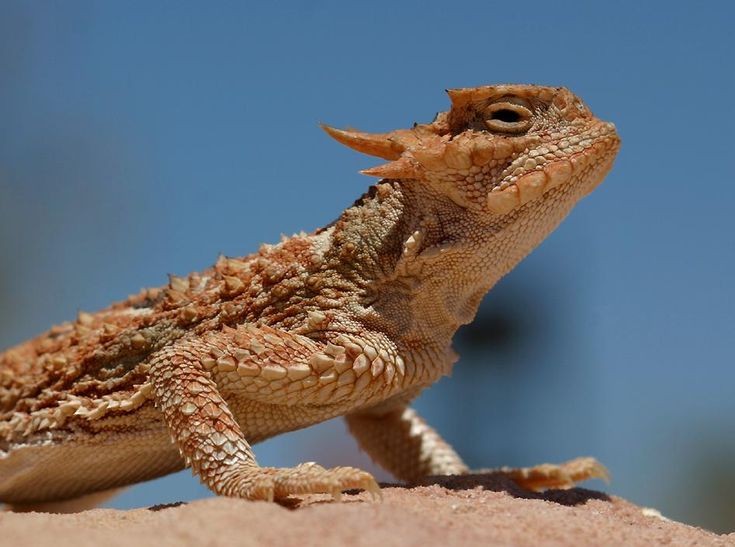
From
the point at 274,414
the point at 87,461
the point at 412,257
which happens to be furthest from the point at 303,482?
the point at 87,461

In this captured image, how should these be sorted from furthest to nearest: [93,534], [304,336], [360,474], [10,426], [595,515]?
[10,426] < [304,336] < [595,515] < [360,474] < [93,534]

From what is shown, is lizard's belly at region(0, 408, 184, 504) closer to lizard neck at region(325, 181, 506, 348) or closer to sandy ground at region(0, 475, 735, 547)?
sandy ground at region(0, 475, 735, 547)

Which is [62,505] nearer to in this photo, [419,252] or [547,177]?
[419,252]

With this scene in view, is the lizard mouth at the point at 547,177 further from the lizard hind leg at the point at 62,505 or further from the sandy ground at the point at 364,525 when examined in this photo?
the lizard hind leg at the point at 62,505

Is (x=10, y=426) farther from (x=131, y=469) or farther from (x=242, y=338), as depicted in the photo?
(x=242, y=338)

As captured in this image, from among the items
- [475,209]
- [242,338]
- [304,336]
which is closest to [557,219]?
[475,209]

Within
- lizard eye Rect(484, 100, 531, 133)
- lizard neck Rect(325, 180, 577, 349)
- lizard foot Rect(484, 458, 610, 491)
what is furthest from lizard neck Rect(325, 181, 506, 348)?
lizard foot Rect(484, 458, 610, 491)
